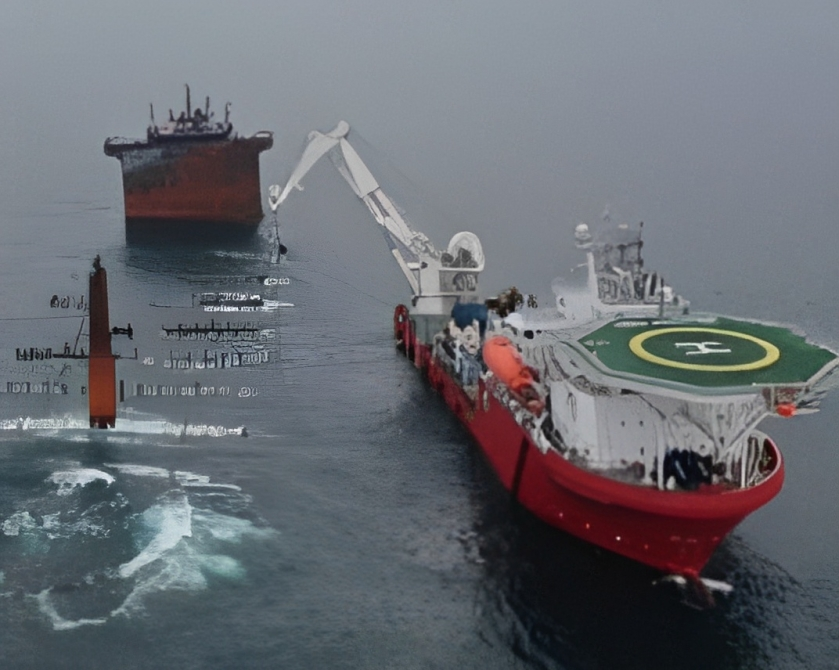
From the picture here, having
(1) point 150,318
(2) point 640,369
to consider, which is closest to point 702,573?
(2) point 640,369

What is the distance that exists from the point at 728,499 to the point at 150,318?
41.9m

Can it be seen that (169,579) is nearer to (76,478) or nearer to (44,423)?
(76,478)

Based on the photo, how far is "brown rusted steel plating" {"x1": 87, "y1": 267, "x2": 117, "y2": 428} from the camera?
133 ft

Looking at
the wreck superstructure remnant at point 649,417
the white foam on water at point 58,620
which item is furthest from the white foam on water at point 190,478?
the wreck superstructure remnant at point 649,417

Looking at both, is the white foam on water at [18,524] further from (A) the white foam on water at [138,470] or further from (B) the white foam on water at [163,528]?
(A) the white foam on water at [138,470]

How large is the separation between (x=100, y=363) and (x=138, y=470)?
848cm

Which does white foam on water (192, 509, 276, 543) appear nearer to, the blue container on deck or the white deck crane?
the blue container on deck

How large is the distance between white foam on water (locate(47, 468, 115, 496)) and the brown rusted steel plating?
5.38 meters

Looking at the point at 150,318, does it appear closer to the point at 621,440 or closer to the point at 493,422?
the point at 493,422

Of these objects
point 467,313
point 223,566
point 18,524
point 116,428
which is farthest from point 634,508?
point 116,428

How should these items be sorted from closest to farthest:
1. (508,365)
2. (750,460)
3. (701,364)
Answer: (701,364)
(750,460)
(508,365)

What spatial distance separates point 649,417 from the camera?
2861 centimetres

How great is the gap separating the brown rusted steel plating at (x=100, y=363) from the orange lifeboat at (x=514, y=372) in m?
17.9

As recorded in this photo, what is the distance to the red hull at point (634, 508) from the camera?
26906mm
